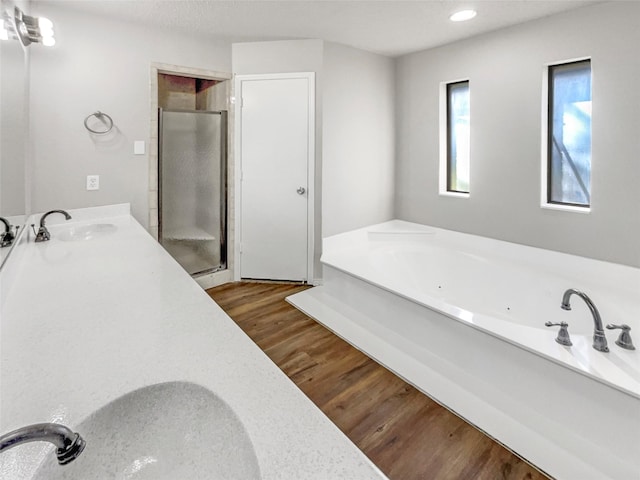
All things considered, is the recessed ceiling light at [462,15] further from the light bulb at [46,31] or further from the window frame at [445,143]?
the light bulb at [46,31]

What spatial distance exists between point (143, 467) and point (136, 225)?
2214 millimetres

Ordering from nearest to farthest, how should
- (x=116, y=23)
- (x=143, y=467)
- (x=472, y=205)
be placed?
(x=143, y=467), (x=116, y=23), (x=472, y=205)

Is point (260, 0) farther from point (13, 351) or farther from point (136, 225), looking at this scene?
point (13, 351)

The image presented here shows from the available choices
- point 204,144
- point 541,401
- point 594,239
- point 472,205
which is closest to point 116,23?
point 204,144

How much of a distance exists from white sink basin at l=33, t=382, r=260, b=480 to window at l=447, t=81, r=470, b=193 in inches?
138

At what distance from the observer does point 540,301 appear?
8.68 feet

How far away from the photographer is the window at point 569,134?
2775 mm

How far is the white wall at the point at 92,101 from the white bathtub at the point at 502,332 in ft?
6.17

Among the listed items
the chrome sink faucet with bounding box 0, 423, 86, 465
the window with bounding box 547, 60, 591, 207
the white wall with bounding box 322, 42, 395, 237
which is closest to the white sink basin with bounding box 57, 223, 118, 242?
the white wall with bounding box 322, 42, 395, 237

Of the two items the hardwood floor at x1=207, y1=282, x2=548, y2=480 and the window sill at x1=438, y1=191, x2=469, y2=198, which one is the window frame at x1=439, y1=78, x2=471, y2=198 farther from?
the hardwood floor at x1=207, y1=282, x2=548, y2=480

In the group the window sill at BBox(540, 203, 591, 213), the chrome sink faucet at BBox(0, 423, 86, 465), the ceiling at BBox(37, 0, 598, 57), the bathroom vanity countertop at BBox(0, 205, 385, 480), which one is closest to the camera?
the chrome sink faucet at BBox(0, 423, 86, 465)

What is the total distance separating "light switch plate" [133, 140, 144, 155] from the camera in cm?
304

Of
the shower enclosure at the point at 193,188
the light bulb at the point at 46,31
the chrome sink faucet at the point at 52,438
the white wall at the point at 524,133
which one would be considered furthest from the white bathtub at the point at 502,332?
the light bulb at the point at 46,31

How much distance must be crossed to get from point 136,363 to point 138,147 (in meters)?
2.75
